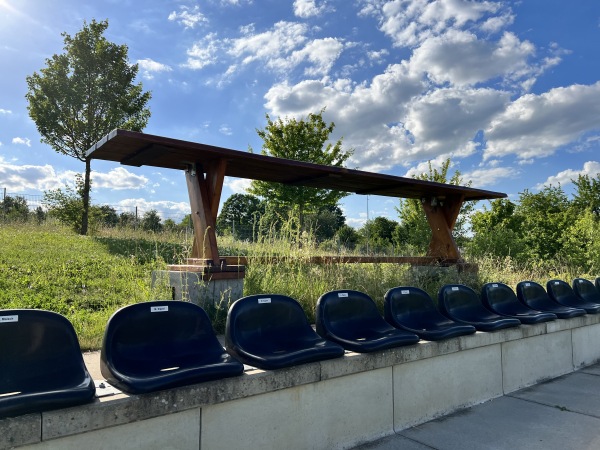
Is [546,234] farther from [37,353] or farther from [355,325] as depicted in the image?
[37,353]

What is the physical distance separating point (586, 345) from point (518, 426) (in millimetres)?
2854

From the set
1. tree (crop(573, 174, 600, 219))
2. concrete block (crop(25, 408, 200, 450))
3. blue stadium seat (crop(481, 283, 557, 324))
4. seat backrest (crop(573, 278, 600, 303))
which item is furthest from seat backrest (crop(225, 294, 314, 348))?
tree (crop(573, 174, 600, 219))

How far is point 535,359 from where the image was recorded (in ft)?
16.0

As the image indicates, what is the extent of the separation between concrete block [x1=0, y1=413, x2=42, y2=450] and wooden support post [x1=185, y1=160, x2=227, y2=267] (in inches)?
128

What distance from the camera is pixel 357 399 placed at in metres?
3.28

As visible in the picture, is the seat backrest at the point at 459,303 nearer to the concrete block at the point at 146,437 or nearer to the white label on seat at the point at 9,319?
the concrete block at the point at 146,437

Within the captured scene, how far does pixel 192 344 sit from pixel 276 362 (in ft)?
1.80

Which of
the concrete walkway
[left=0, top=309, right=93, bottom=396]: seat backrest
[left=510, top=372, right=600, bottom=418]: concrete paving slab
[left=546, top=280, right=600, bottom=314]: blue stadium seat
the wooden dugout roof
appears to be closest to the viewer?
[left=0, top=309, right=93, bottom=396]: seat backrest

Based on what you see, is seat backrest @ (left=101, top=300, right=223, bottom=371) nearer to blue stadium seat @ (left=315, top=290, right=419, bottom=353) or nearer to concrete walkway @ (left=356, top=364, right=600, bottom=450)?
blue stadium seat @ (left=315, top=290, right=419, bottom=353)

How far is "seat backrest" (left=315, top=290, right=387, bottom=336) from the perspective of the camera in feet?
11.8

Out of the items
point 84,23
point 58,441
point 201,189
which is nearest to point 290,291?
point 201,189

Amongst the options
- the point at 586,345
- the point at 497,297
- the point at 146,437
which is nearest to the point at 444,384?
the point at 497,297

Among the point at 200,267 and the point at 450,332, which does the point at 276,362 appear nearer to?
the point at 450,332

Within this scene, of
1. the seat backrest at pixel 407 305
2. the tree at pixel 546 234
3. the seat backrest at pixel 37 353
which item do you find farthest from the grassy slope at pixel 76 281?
the tree at pixel 546 234
